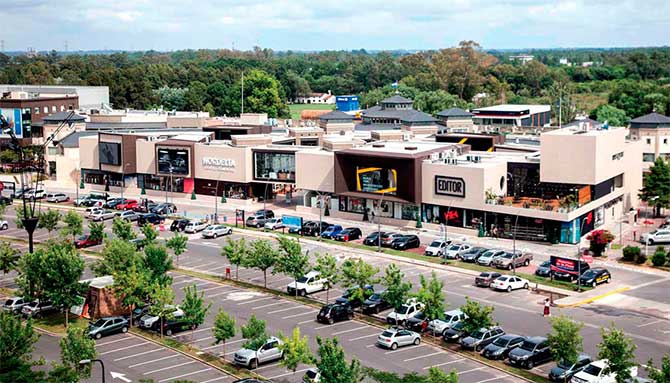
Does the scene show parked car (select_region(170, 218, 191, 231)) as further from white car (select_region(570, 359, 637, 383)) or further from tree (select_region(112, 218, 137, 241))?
white car (select_region(570, 359, 637, 383))

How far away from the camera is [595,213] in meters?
81.4

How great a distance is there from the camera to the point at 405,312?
52.5m

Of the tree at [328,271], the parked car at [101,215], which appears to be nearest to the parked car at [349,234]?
the tree at [328,271]

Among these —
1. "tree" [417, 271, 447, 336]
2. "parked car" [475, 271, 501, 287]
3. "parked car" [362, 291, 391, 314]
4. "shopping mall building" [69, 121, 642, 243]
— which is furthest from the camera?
"shopping mall building" [69, 121, 642, 243]

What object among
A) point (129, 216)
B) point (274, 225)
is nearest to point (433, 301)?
point (274, 225)

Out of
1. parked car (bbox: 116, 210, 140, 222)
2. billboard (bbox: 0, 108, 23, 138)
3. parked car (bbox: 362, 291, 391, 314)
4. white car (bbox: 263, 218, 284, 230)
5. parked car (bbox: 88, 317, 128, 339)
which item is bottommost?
parked car (bbox: 88, 317, 128, 339)

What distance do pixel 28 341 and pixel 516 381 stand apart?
24222 mm

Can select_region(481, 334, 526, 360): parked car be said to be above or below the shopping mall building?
below

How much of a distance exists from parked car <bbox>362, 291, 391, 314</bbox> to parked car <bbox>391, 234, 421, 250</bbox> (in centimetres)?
1909

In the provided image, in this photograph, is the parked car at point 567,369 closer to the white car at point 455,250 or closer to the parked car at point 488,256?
the parked car at point 488,256

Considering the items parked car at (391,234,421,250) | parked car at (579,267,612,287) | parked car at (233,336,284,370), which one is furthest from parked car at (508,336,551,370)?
parked car at (391,234,421,250)

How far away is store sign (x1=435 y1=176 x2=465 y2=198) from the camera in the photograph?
80688 millimetres

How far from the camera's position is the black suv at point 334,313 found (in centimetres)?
5319

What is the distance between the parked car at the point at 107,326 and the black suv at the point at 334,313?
38.7 ft
